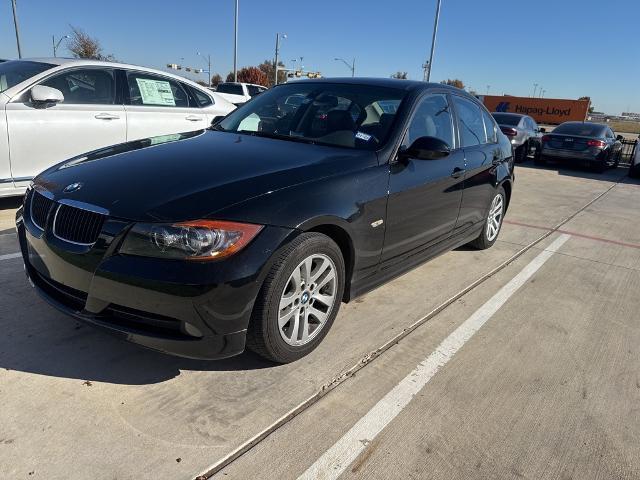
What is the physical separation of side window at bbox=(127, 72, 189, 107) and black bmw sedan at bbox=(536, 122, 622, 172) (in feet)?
37.2

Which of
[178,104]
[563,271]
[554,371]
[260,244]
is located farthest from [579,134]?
[260,244]

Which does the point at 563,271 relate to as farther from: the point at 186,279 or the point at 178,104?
the point at 178,104

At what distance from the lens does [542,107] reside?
157ft

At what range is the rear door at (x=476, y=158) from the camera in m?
4.40

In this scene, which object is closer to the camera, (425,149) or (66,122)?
(425,149)

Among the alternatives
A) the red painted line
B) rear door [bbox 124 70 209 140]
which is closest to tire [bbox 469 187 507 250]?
the red painted line

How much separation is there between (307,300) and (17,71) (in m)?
4.61

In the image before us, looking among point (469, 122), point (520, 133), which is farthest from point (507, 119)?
point (469, 122)

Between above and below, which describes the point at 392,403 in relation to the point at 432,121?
below

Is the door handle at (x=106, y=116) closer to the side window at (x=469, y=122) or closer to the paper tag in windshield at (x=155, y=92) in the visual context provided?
the paper tag in windshield at (x=155, y=92)

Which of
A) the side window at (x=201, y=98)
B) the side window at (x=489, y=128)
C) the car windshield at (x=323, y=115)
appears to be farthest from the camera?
the side window at (x=201, y=98)

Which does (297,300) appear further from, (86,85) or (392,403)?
(86,85)

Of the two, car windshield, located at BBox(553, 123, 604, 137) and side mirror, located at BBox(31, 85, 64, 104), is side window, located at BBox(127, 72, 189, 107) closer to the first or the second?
side mirror, located at BBox(31, 85, 64, 104)

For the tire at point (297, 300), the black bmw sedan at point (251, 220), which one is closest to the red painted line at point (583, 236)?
the black bmw sedan at point (251, 220)
